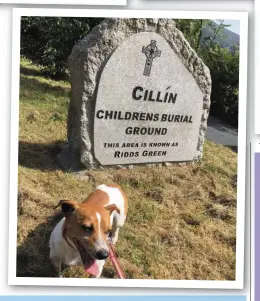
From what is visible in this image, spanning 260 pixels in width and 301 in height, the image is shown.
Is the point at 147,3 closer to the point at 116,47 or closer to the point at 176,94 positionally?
the point at 116,47

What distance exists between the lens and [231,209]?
1.77 m

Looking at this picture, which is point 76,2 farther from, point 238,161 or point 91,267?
point 91,267

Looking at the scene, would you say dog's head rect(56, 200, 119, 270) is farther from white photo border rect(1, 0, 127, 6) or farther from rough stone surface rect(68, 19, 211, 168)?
white photo border rect(1, 0, 127, 6)

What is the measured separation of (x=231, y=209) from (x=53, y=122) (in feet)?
2.85

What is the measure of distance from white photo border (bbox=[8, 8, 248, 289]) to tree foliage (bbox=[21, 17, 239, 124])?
0.28 ft

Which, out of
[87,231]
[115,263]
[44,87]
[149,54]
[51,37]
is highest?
[51,37]

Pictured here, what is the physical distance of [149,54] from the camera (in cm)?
178

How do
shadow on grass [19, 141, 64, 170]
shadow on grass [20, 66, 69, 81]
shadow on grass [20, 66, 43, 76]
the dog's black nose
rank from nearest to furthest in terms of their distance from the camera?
the dog's black nose, shadow on grass [19, 141, 64, 170], shadow on grass [20, 66, 43, 76], shadow on grass [20, 66, 69, 81]

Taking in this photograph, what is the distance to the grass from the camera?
1.70 m

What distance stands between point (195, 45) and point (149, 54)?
0.40 meters

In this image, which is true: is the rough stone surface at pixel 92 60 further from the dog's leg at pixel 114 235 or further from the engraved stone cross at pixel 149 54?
the dog's leg at pixel 114 235

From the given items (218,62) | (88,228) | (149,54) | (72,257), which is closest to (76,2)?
(149,54)

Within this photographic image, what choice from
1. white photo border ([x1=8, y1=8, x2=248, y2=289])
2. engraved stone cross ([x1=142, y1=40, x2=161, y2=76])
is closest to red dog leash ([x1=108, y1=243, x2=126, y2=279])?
white photo border ([x1=8, y1=8, x2=248, y2=289])
